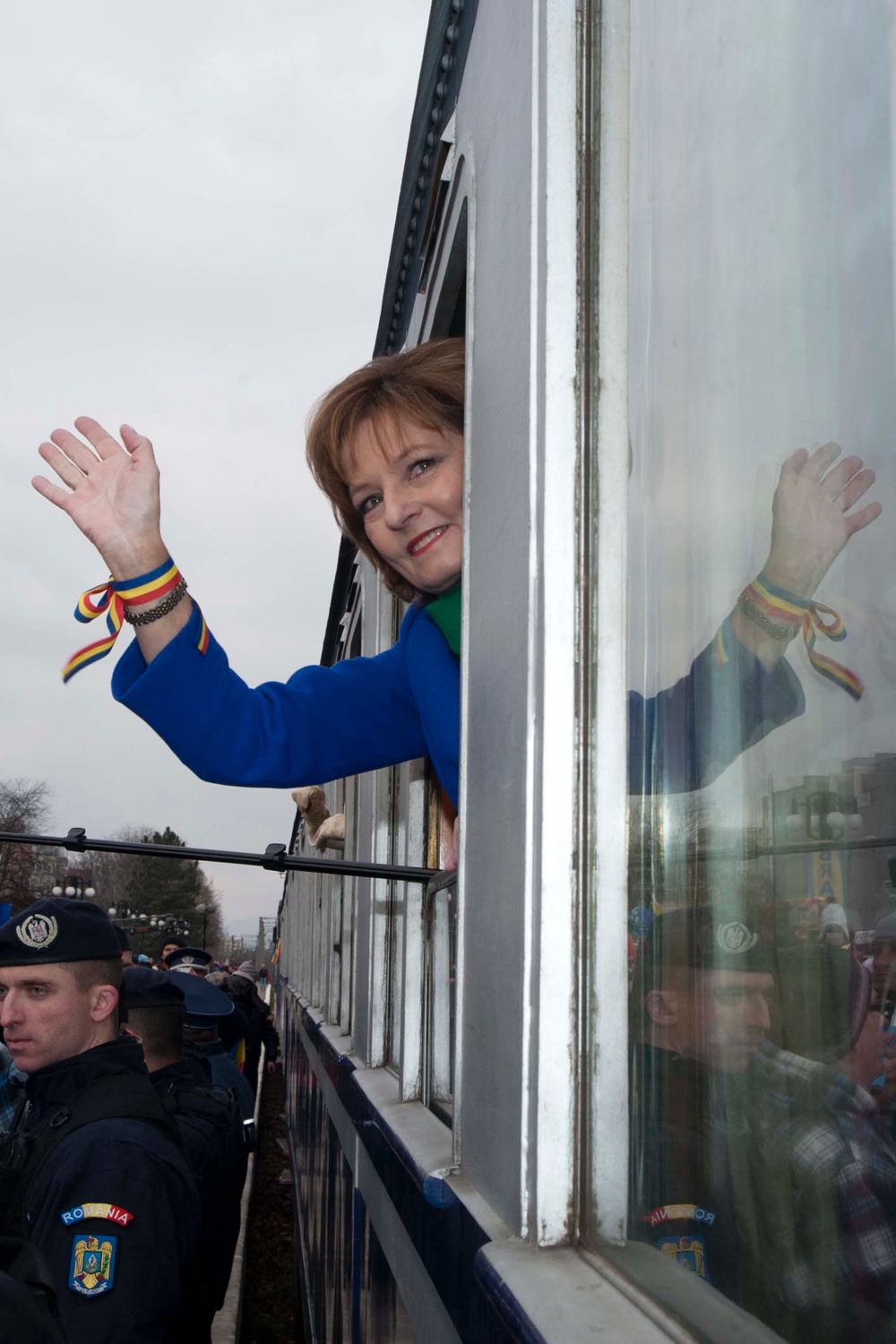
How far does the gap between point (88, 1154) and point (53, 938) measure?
921mm

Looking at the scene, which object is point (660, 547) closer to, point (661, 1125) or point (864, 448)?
point (864, 448)

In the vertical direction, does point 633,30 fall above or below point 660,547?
above

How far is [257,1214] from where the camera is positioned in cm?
1111

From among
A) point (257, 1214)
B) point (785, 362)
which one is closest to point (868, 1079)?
point (785, 362)

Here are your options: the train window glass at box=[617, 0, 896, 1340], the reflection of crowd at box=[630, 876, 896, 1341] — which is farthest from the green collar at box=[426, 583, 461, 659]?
the reflection of crowd at box=[630, 876, 896, 1341]

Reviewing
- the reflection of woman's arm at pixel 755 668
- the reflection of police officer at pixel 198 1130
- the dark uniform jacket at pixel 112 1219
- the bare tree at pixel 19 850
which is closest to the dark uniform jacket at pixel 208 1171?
the reflection of police officer at pixel 198 1130

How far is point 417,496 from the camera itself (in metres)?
1.89

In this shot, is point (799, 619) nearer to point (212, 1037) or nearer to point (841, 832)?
point (841, 832)

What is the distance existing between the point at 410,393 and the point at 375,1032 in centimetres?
178

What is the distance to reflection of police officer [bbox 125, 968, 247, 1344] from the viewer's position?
3650 mm

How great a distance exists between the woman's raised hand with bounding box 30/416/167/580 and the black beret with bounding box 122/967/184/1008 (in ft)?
9.50

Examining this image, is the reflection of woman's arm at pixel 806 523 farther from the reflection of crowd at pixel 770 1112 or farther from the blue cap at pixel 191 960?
the blue cap at pixel 191 960

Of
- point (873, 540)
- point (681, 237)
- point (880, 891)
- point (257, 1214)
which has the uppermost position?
point (681, 237)

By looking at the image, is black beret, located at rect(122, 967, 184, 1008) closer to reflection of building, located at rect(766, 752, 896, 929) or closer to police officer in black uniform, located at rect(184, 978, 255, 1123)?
police officer in black uniform, located at rect(184, 978, 255, 1123)
